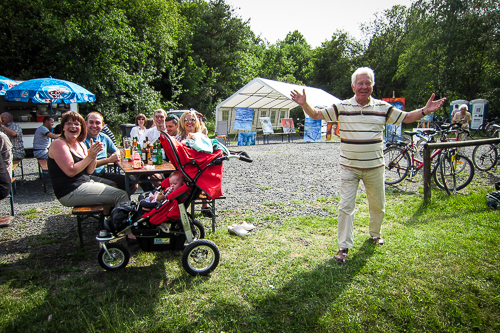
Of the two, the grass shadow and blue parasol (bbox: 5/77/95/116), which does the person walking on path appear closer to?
the grass shadow

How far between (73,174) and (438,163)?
626 centimetres

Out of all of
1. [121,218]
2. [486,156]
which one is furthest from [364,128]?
[486,156]

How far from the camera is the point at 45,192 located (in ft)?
20.9

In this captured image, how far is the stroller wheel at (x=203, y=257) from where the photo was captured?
308cm

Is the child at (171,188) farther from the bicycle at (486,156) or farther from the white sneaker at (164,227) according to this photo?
the bicycle at (486,156)

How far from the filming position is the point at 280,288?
2.86 m

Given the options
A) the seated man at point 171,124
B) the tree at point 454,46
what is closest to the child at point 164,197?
the seated man at point 171,124

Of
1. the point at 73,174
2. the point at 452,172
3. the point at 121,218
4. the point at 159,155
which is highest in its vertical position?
the point at 159,155

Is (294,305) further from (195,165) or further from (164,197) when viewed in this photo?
(164,197)

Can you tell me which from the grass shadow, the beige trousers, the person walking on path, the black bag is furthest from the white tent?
the grass shadow

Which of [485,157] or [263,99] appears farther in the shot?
[263,99]

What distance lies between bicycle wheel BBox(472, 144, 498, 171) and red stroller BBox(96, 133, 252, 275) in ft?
25.4

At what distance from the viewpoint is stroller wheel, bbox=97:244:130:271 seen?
3.17 m

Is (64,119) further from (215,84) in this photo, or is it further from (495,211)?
(215,84)
